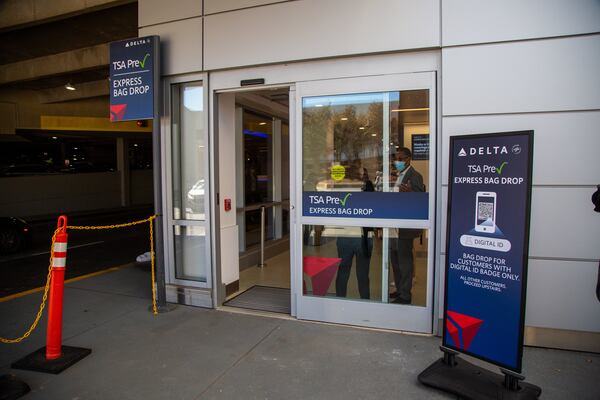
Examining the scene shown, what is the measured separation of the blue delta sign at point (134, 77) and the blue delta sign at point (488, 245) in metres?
3.74

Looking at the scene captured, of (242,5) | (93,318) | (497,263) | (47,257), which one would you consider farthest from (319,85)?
(47,257)

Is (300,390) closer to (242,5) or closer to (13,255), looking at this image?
(242,5)

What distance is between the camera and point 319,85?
4.89m

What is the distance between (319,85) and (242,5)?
1372 mm

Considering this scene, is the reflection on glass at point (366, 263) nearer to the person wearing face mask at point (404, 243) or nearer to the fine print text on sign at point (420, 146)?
the person wearing face mask at point (404, 243)

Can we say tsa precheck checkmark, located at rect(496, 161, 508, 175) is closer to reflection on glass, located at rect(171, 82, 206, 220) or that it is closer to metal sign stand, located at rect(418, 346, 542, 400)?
metal sign stand, located at rect(418, 346, 542, 400)

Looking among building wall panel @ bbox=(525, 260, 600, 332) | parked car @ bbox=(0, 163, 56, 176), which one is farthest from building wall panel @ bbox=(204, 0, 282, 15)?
parked car @ bbox=(0, 163, 56, 176)

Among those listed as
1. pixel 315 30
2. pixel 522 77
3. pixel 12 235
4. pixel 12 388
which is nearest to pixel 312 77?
pixel 315 30

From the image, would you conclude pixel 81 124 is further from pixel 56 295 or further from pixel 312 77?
pixel 312 77

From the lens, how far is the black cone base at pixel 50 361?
3.95 m

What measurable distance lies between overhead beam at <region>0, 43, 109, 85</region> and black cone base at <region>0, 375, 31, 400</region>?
411 inches

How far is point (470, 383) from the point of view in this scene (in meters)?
3.42

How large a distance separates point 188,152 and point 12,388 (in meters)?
3.27

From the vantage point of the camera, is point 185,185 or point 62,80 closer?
point 185,185
